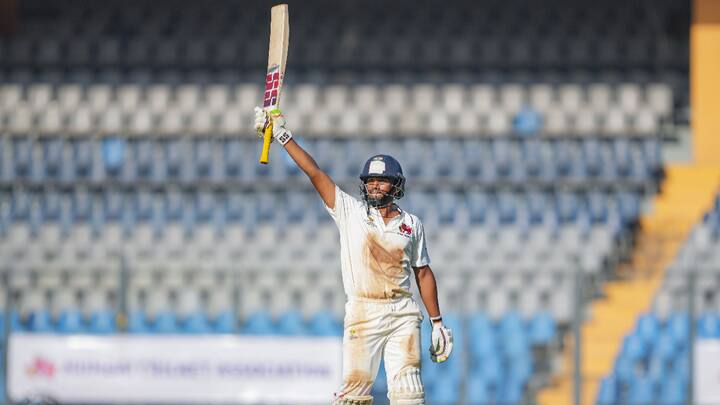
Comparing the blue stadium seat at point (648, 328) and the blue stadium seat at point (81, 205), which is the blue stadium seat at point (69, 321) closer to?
the blue stadium seat at point (81, 205)

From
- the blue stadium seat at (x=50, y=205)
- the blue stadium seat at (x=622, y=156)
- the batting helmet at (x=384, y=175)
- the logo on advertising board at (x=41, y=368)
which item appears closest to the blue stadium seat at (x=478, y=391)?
the blue stadium seat at (x=622, y=156)

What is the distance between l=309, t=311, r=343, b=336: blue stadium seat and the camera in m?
13.2

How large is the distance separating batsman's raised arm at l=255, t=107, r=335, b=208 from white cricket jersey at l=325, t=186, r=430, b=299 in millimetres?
127

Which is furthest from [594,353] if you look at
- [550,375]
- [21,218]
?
[21,218]

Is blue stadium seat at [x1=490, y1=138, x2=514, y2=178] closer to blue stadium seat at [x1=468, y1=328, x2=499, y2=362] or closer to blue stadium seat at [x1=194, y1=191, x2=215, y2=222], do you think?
blue stadium seat at [x1=468, y1=328, x2=499, y2=362]

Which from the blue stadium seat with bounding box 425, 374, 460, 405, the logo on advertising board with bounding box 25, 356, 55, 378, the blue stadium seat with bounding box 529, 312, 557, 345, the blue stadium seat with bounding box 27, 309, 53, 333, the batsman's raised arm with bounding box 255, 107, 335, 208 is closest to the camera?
the batsman's raised arm with bounding box 255, 107, 335, 208

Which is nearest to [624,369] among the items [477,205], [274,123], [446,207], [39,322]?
[477,205]

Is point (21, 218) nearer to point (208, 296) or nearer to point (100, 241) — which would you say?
point (100, 241)

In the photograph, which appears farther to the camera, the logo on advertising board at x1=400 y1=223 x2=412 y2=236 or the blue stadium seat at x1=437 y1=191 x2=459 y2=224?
the blue stadium seat at x1=437 y1=191 x2=459 y2=224

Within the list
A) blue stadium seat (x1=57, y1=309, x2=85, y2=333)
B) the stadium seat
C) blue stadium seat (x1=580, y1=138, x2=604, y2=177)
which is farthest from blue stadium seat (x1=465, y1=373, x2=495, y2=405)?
blue stadium seat (x1=57, y1=309, x2=85, y2=333)

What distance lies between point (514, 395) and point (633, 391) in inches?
47.9

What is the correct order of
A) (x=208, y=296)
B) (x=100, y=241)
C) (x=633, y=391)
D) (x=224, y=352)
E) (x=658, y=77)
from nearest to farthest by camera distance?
(x=224, y=352)
(x=633, y=391)
(x=208, y=296)
(x=100, y=241)
(x=658, y=77)

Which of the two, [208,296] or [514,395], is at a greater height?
[208,296]

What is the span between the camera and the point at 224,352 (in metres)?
12.3
